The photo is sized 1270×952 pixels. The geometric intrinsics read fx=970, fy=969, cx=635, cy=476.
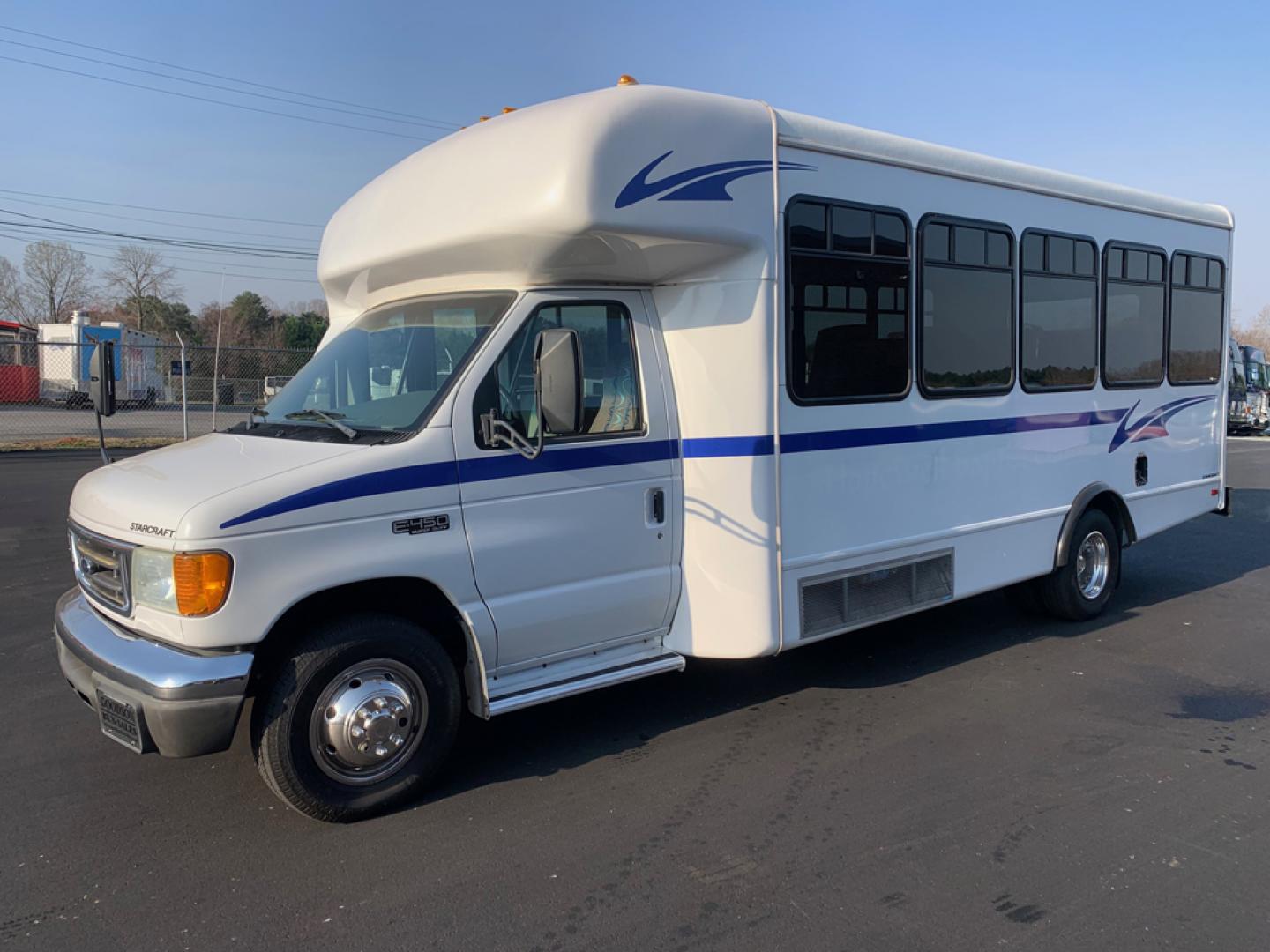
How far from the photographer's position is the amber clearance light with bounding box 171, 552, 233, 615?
12.1 feet

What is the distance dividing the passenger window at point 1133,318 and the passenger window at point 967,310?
52.2 inches

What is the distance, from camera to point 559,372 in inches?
166

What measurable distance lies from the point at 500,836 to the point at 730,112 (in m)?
3.58

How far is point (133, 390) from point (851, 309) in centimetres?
2578

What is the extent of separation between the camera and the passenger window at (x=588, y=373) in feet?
14.5

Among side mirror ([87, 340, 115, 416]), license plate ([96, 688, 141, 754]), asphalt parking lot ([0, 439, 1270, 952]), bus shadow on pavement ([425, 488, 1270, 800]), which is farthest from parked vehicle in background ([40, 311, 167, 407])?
license plate ([96, 688, 141, 754])

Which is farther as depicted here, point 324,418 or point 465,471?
point 324,418

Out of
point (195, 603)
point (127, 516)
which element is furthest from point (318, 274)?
point (195, 603)

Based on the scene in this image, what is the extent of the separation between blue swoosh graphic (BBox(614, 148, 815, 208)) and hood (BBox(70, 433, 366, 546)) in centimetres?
174

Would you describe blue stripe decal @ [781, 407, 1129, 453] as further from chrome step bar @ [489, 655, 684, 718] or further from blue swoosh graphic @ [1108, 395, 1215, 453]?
chrome step bar @ [489, 655, 684, 718]

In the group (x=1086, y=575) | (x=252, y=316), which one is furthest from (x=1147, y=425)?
(x=252, y=316)

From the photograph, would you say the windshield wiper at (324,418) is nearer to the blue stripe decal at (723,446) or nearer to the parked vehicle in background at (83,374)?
the blue stripe decal at (723,446)

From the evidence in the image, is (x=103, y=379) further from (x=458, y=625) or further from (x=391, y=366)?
(x=458, y=625)

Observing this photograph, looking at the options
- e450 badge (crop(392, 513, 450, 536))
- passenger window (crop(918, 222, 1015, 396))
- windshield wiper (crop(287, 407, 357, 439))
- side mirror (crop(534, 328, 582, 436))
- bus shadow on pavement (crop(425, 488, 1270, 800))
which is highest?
passenger window (crop(918, 222, 1015, 396))
